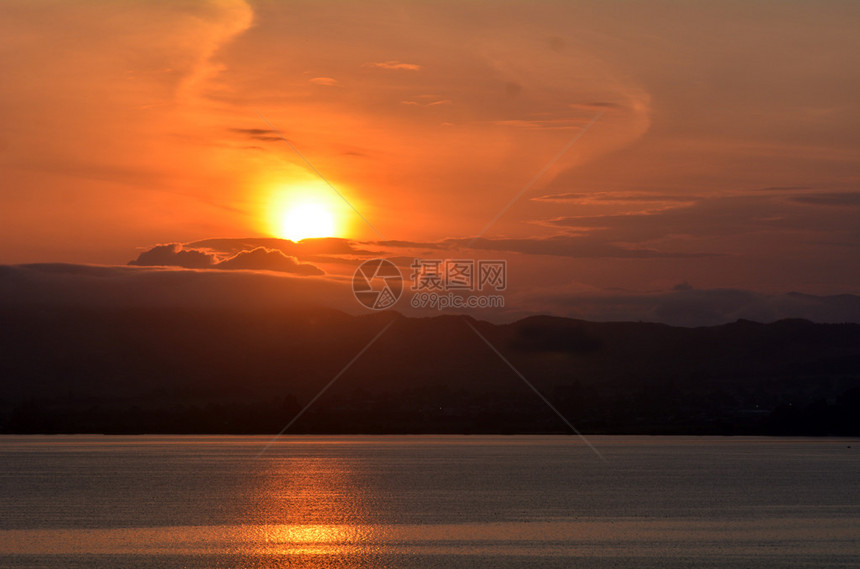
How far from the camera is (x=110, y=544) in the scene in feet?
181

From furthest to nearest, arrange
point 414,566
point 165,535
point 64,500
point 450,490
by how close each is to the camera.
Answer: point 450,490
point 64,500
point 165,535
point 414,566

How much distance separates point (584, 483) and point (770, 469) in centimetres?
Answer: 4490

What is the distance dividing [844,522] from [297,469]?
87.6 metres

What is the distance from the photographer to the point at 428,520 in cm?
6981

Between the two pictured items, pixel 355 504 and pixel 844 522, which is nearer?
pixel 844 522

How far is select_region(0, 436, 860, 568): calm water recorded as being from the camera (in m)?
51.2

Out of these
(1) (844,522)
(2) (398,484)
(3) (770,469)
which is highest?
(3) (770,469)

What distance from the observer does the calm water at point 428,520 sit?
168ft

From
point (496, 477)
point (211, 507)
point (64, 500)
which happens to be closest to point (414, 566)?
point (211, 507)

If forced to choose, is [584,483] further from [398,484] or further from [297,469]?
[297,469]

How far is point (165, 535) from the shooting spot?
194ft

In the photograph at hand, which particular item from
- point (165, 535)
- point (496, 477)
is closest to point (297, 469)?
point (496, 477)

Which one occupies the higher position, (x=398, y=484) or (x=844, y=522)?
(x=398, y=484)

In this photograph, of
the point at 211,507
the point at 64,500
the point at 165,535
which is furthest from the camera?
the point at 64,500
